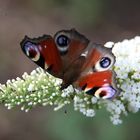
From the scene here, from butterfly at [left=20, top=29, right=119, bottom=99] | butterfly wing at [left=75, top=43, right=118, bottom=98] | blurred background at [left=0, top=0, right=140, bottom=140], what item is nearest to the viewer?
butterfly wing at [left=75, top=43, right=118, bottom=98]

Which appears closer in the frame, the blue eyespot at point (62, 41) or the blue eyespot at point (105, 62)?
the blue eyespot at point (105, 62)

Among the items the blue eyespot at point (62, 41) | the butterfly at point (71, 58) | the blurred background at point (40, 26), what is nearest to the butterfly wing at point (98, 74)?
the butterfly at point (71, 58)

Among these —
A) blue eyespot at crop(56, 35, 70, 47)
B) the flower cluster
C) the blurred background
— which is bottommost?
the flower cluster

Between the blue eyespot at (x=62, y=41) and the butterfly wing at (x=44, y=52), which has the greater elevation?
the blue eyespot at (x=62, y=41)

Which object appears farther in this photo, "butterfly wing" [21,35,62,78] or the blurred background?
the blurred background

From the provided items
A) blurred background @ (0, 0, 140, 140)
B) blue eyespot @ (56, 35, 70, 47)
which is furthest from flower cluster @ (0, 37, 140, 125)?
blurred background @ (0, 0, 140, 140)

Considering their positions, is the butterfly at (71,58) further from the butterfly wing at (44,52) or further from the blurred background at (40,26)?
the blurred background at (40,26)

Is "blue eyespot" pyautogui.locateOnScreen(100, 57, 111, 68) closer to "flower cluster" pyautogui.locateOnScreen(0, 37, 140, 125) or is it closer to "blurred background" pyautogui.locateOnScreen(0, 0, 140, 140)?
"flower cluster" pyautogui.locateOnScreen(0, 37, 140, 125)

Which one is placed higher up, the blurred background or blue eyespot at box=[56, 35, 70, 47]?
the blurred background

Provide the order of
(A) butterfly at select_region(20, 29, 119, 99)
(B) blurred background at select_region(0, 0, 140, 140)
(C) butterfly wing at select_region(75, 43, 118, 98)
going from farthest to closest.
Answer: (B) blurred background at select_region(0, 0, 140, 140) → (A) butterfly at select_region(20, 29, 119, 99) → (C) butterfly wing at select_region(75, 43, 118, 98)
